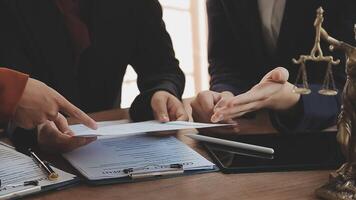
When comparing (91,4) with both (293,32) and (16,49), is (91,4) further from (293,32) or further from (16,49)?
(293,32)

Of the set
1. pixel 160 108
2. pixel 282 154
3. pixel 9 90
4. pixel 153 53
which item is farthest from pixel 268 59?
pixel 9 90

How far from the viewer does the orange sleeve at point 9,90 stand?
917 mm

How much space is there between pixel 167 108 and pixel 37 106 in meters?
0.36

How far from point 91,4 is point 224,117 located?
1.77ft

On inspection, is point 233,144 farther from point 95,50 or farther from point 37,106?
point 95,50

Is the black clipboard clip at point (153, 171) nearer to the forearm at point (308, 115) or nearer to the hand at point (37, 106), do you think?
the hand at point (37, 106)

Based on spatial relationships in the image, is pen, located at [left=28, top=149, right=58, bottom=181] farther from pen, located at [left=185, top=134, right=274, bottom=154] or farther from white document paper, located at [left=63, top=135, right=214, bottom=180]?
pen, located at [left=185, top=134, right=274, bottom=154]

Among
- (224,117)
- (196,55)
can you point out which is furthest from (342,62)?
(196,55)

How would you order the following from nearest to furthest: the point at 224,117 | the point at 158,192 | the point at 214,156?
the point at 158,192 < the point at 214,156 < the point at 224,117

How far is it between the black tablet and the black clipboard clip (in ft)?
0.27

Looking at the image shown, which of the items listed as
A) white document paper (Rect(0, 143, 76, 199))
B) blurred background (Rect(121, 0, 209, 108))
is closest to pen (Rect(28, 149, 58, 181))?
white document paper (Rect(0, 143, 76, 199))

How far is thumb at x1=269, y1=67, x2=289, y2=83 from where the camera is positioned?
111 centimetres

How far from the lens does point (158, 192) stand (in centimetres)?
83

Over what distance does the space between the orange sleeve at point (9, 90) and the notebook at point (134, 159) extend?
0.14 metres
